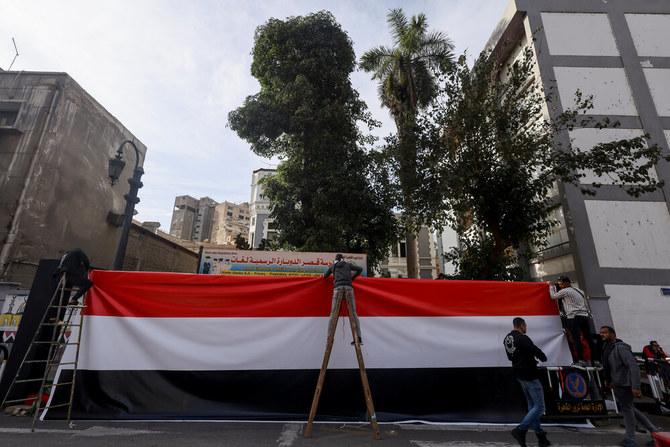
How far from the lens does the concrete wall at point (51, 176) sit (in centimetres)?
1380

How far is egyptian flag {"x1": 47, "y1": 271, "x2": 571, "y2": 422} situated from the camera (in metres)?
5.09

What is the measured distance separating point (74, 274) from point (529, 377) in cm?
755

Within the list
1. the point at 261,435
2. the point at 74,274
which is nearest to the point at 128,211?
the point at 74,274

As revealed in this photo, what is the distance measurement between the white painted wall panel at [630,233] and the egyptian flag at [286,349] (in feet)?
26.5

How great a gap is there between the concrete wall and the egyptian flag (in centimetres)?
1271

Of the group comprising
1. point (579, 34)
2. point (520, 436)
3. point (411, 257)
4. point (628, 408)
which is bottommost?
point (520, 436)

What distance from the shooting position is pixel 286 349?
5391 millimetres

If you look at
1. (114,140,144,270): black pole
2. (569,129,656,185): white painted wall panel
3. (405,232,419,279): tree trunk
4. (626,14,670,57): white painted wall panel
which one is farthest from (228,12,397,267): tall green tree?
(626,14,670,57): white painted wall panel

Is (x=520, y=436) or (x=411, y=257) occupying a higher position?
(x=411, y=257)

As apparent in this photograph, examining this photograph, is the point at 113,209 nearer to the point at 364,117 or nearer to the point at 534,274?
the point at 364,117

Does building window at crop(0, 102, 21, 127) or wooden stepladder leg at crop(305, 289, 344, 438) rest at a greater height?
building window at crop(0, 102, 21, 127)

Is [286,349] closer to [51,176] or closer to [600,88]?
[600,88]

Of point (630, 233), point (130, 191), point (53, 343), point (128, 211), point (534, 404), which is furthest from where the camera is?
point (630, 233)

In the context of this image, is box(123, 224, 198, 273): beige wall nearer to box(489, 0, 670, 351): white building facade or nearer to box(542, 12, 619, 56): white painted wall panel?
box(489, 0, 670, 351): white building facade
